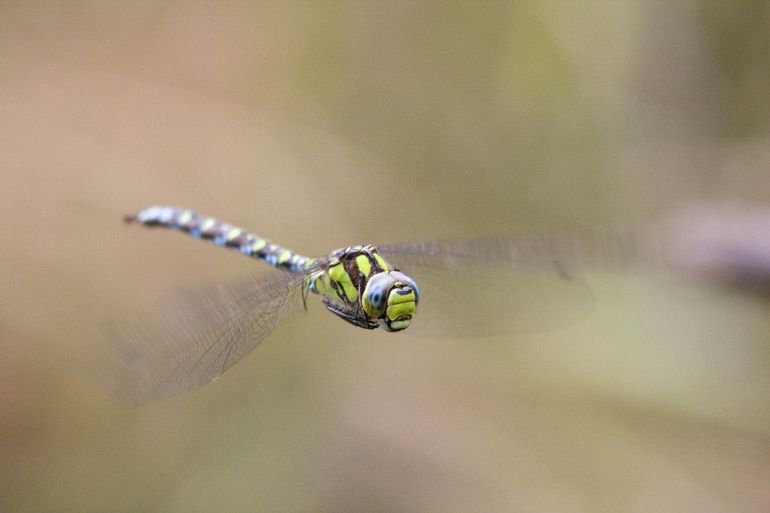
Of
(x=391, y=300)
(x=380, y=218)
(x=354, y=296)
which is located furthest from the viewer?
(x=380, y=218)

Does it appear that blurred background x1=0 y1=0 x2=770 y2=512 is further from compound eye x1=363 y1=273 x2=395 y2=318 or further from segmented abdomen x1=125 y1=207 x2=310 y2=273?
compound eye x1=363 y1=273 x2=395 y2=318

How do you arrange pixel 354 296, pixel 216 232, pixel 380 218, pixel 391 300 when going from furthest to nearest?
pixel 380 218 < pixel 216 232 < pixel 354 296 < pixel 391 300

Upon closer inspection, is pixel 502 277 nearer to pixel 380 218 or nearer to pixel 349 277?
pixel 349 277

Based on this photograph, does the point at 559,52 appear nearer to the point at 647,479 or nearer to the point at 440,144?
the point at 440,144

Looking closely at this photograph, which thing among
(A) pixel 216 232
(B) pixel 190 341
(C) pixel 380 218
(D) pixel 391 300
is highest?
(C) pixel 380 218

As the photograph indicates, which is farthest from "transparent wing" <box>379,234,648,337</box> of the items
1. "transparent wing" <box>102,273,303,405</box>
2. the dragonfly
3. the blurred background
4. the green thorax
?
the blurred background

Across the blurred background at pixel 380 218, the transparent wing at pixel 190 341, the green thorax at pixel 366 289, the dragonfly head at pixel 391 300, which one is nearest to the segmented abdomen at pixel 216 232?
the blurred background at pixel 380 218

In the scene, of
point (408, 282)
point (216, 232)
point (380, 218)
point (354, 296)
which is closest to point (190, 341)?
point (354, 296)

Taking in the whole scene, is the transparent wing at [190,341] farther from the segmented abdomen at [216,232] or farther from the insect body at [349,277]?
the segmented abdomen at [216,232]
